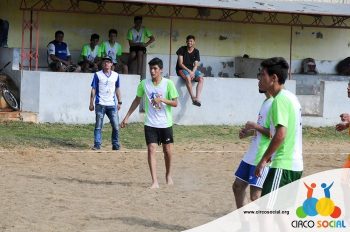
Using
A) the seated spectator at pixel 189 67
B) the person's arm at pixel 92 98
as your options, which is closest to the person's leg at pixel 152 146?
the person's arm at pixel 92 98

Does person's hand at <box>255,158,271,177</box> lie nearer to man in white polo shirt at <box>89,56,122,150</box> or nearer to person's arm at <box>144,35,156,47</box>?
man in white polo shirt at <box>89,56,122,150</box>

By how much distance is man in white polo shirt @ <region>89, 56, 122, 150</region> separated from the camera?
16.4 m

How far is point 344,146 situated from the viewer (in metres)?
19.6

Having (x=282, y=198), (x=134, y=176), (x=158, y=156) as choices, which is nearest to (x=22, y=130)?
(x=158, y=156)

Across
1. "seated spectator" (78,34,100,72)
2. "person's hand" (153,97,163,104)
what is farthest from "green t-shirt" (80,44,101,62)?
"person's hand" (153,97,163,104)

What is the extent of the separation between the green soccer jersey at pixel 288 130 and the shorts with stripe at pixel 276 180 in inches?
1.8

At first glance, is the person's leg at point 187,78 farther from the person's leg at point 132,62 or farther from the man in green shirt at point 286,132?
the man in green shirt at point 286,132

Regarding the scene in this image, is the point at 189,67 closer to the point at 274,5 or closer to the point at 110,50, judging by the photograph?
the point at 110,50

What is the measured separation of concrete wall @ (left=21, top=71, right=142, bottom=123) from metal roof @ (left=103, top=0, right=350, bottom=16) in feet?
7.62

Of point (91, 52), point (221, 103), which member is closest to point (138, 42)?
point (91, 52)

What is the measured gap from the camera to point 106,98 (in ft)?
54.3

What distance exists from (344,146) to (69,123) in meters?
6.33

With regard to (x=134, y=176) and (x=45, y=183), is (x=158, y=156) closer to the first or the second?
(x=134, y=176)

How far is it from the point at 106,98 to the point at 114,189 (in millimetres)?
4526
